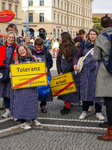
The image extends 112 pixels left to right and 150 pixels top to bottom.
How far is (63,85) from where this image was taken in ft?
21.2

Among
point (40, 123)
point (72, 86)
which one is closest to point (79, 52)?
point (72, 86)

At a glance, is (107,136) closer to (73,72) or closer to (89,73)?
(89,73)

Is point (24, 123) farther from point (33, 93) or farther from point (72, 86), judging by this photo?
point (72, 86)

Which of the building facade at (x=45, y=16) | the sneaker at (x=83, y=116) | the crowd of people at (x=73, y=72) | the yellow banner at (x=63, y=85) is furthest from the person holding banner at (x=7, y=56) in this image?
the building facade at (x=45, y=16)

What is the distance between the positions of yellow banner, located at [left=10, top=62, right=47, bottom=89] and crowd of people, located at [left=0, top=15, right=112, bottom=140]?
120 millimetres

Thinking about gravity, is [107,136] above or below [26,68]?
below

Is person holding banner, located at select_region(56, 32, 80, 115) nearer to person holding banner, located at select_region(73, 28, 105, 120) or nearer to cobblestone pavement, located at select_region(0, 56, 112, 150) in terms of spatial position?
cobblestone pavement, located at select_region(0, 56, 112, 150)

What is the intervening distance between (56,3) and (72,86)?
6993cm

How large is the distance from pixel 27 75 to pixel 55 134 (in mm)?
1142

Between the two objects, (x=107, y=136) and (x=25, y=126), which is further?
(x=25, y=126)

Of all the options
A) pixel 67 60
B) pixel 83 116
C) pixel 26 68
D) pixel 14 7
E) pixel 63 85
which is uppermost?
pixel 14 7

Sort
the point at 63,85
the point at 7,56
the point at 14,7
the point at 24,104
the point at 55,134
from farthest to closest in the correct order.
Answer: the point at 14,7 < the point at 63,85 < the point at 7,56 < the point at 24,104 < the point at 55,134

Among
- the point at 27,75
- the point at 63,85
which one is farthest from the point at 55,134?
the point at 63,85

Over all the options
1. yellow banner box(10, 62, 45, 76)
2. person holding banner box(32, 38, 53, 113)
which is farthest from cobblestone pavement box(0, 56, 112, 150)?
yellow banner box(10, 62, 45, 76)
